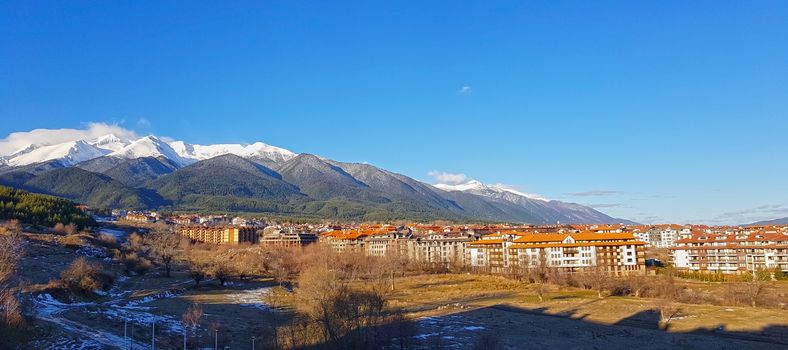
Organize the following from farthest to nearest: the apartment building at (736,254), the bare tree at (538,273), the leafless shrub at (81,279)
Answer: the apartment building at (736,254) < the bare tree at (538,273) < the leafless shrub at (81,279)

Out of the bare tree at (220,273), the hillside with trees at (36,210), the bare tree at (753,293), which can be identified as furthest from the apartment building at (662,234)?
the hillside with trees at (36,210)

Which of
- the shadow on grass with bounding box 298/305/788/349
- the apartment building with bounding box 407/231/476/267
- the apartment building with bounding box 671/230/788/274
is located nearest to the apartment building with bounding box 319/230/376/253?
the apartment building with bounding box 407/231/476/267

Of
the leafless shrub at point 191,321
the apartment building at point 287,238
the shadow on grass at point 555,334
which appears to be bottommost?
the shadow on grass at point 555,334

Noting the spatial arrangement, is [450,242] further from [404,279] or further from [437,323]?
[437,323]

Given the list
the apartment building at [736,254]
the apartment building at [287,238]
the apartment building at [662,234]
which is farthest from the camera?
the apartment building at [287,238]

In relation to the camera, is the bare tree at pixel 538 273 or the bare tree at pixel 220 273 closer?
the bare tree at pixel 220 273

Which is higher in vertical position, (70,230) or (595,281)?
(70,230)

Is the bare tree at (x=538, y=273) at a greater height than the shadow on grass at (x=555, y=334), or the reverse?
the bare tree at (x=538, y=273)

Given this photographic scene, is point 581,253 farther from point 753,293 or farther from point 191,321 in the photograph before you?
point 191,321

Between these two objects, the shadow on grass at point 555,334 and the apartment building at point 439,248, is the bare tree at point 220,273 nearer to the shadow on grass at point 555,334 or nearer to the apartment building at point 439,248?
the shadow on grass at point 555,334

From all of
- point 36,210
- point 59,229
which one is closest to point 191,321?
point 59,229

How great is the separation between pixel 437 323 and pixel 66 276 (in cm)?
3348

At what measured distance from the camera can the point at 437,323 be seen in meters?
53.8

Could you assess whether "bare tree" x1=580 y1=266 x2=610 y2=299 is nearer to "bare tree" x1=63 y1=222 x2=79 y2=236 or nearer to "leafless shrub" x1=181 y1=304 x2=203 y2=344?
"leafless shrub" x1=181 y1=304 x2=203 y2=344
